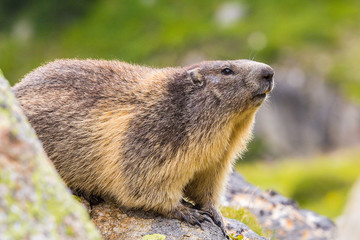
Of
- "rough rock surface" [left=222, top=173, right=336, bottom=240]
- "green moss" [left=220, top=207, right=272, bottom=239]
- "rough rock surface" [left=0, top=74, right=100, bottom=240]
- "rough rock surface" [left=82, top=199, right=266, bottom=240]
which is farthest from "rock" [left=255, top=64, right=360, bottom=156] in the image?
"rough rock surface" [left=0, top=74, right=100, bottom=240]

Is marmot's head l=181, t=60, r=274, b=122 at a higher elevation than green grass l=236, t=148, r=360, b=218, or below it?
below

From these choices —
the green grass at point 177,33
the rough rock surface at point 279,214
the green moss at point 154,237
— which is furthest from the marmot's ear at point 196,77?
the green grass at point 177,33

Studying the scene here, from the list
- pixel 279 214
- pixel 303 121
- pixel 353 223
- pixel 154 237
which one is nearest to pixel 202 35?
pixel 303 121

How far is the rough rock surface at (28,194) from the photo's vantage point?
11.8ft

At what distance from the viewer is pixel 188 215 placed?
7605 mm

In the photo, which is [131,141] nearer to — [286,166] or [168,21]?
[286,166]

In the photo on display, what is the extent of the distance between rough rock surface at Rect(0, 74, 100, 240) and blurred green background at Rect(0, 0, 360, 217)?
2330 cm

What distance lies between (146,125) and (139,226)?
143cm

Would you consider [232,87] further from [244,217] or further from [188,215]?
[244,217]

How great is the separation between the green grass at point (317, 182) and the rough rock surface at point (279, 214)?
763 centimetres

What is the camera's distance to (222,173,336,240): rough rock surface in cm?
1073

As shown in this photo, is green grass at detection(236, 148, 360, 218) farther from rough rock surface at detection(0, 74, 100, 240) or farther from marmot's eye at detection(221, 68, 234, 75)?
rough rock surface at detection(0, 74, 100, 240)

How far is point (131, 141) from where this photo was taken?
24.8 ft

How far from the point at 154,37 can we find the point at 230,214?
1165 inches
